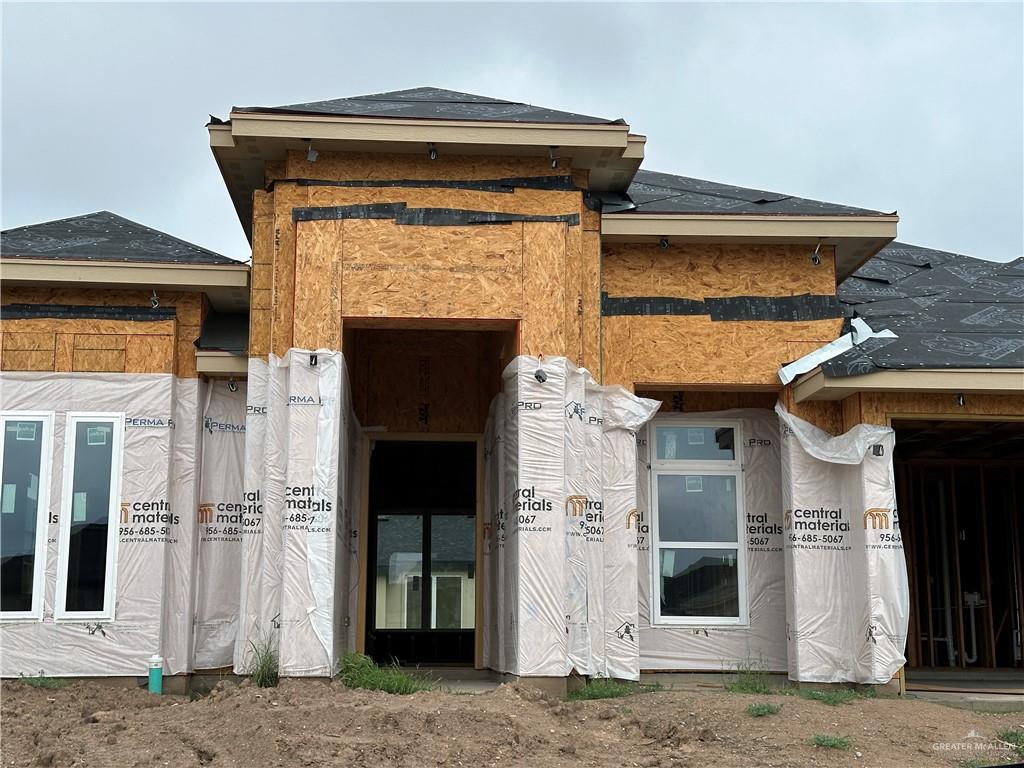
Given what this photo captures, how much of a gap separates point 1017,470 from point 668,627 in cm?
665

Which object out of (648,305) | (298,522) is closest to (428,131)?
(648,305)

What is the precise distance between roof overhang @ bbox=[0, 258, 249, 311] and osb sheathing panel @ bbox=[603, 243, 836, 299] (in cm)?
455

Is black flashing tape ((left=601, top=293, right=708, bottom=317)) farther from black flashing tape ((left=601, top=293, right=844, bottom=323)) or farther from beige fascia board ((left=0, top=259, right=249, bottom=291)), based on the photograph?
beige fascia board ((left=0, top=259, right=249, bottom=291))

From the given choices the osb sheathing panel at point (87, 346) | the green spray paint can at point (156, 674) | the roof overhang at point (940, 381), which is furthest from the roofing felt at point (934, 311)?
the green spray paint can at point (156, 674)

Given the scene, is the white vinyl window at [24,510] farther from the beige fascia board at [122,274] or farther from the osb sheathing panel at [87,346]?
the beige fascia board at [122,274]

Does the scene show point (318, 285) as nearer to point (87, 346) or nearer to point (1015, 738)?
point (87, 346)

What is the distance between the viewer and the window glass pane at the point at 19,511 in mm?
13156

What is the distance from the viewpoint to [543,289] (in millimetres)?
12578

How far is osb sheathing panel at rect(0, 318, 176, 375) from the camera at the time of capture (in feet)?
44.5

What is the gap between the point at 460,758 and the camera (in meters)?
9.28

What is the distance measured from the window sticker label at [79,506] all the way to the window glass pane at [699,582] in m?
6.88

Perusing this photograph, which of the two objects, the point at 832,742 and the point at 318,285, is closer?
the point at 832,742
